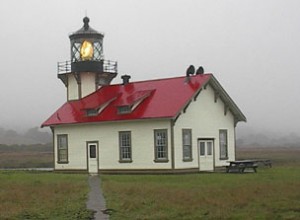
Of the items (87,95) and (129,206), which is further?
(87,95)

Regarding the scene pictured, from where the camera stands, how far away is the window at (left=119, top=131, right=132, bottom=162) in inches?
1353

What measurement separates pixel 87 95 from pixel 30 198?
21350 mm

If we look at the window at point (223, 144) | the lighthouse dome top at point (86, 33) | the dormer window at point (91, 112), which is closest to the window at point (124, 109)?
the dormer window at point (91, 112)

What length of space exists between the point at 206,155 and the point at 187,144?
1.92m

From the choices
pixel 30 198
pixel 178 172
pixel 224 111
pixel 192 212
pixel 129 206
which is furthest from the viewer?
pixel 224 111

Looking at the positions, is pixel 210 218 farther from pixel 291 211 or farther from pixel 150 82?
pixel 150 82

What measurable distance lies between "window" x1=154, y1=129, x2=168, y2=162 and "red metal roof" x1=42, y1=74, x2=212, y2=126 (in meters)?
1.05

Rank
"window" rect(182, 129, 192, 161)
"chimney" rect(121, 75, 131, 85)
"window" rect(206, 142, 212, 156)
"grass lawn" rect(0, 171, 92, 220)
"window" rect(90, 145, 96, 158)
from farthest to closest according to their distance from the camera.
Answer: "chimney" rect(121, 75, 131, 85), "window" rect(90, 145, 96, 158), "window" rect(206, 142, 212, 156), "window" rect(182, 129, 192, 161), "grass lawn" rect(0, 171, 92, 220)

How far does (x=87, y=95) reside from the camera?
4062 centimetres

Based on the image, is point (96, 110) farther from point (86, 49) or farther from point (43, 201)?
point (43, 201)

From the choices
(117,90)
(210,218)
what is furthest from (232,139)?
(210,218)

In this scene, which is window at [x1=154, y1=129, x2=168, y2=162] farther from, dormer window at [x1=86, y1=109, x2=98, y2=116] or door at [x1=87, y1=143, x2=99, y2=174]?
dormer window at [x1=86, y1=109, x2=98, y2=116]

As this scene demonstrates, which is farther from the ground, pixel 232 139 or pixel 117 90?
pixel 117 90

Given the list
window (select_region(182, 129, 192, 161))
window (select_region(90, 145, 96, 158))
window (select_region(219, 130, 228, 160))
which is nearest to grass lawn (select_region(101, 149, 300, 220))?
window (select_region(182, 129, 192, 161))
